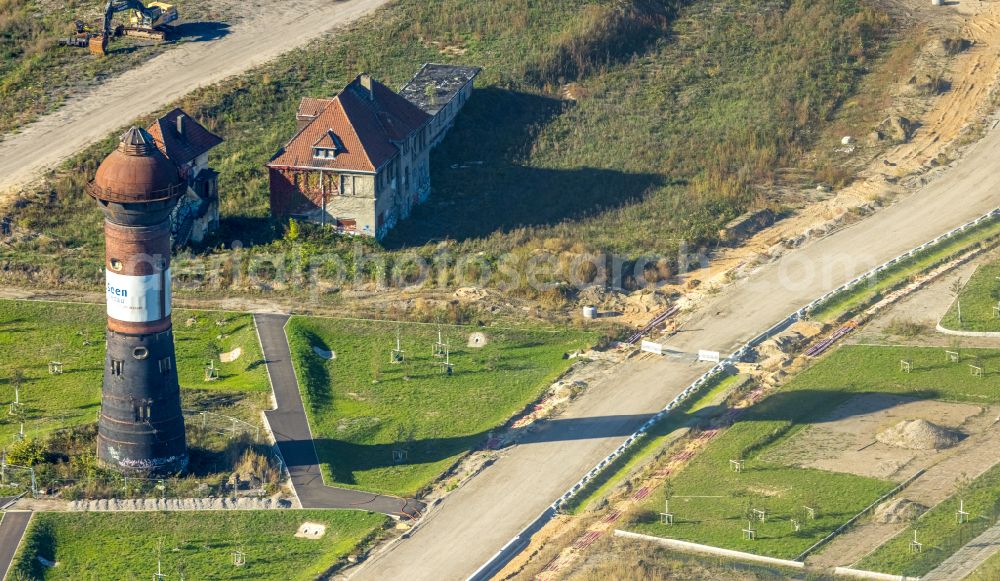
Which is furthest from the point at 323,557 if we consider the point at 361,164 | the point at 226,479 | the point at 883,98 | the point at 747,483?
the point at 883,98

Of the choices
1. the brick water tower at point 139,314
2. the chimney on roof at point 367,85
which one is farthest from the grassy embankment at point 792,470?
the chimney on roof at point 367,85

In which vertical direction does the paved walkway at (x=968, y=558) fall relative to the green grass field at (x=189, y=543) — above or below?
above

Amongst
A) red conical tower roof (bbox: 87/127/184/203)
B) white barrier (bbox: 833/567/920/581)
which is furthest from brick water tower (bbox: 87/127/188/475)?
white barrier (bbox: 833/567/920/581)

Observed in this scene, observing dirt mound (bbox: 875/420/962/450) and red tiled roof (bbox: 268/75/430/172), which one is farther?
red tiled roof (bbox: 268/75/430/172)

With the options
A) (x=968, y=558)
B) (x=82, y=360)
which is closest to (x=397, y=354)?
(x=82, y=360)

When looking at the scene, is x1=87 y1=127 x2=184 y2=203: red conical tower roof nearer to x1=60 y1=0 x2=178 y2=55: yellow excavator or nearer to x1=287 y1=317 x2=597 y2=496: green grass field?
x1=287 y1=317 x2=597 y2=496: green grass field

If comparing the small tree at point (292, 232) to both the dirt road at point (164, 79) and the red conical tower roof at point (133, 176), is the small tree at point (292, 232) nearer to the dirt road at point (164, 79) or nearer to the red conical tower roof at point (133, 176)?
the dirt road at point (164, 79)
